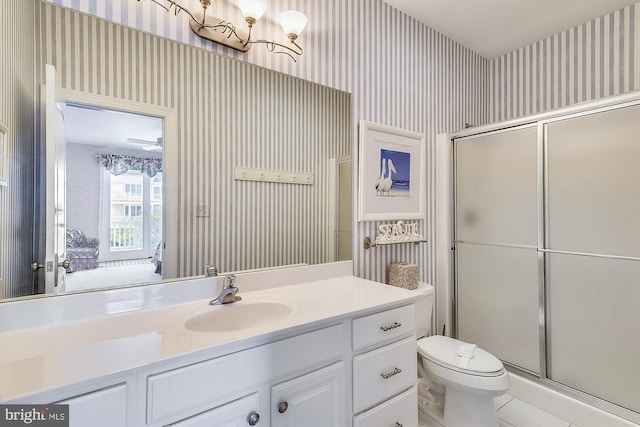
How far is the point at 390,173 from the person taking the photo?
2033mm

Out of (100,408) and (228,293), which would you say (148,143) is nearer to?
(228,293)

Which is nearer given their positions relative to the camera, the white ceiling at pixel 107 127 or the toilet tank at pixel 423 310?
the white ceiling at pixel 107 127

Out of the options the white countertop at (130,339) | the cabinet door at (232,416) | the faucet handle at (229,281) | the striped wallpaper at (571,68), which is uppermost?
the striped wallpaper at (571,68)

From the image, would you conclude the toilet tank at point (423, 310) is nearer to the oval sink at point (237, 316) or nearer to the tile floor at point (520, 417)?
the tile floor at point (520, 417)

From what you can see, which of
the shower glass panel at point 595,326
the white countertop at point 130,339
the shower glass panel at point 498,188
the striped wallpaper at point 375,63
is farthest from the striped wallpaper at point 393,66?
the shower glass panel at point 595,326

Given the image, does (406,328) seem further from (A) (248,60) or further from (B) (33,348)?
(A) (248,60)

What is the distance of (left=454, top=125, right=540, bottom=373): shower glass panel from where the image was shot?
6.53 ft

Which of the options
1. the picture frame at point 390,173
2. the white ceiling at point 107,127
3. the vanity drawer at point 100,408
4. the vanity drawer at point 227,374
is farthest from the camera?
the picture frame at point 390,173

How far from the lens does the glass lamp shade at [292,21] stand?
Answer: 4.91 feet

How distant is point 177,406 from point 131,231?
2.33ft

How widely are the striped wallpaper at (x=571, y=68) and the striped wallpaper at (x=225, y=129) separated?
1808mm

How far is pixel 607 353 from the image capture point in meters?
1.68

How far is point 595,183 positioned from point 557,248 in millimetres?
430

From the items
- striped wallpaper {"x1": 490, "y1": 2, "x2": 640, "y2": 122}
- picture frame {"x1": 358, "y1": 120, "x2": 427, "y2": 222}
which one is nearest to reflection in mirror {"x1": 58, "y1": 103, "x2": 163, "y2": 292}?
picture frame {"x1": 358, "y1": 120, "x2": 427, "y2": 222}
